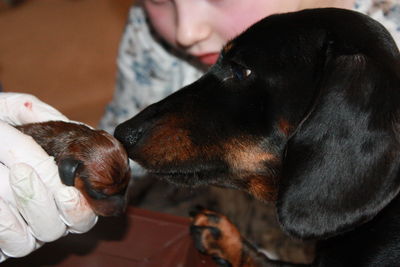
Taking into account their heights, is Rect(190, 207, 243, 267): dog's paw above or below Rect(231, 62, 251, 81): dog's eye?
below

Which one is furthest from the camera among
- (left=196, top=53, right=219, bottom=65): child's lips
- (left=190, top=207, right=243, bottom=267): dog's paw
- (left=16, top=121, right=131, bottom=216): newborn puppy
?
(left=196, top=53, right=219, bottom=65): child's lips

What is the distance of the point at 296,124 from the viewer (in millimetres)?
1231

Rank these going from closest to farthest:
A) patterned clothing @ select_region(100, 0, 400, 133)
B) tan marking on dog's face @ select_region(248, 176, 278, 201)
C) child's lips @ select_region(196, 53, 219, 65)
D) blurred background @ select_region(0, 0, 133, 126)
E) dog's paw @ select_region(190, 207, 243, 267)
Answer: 1. tan marking on dog's face @ select_region(248, 176, 278, 201)
2. dog's paw @ select_region(190, 207, 243, 267)
3. child's lips @ select_region(196, 53, 219, 65)
4. patterned clothing @ select_region(100, 0, 400, 133)
5. blurred background @ select_region(0, 0, 133, 126)

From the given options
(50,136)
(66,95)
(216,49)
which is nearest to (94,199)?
(50,136)

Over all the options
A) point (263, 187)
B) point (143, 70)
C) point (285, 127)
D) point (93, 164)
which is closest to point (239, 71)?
point (285, 127)

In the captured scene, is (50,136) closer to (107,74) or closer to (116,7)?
(107,74)

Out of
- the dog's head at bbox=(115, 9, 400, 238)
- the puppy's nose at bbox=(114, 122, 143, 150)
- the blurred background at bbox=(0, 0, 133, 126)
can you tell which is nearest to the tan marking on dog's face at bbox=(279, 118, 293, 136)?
the dog's head at bbox=(115, 9, 400, 238)

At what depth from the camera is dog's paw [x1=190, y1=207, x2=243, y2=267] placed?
1562mm

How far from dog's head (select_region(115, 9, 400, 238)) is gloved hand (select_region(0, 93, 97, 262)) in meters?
0.18

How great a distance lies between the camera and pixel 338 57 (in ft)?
3.82

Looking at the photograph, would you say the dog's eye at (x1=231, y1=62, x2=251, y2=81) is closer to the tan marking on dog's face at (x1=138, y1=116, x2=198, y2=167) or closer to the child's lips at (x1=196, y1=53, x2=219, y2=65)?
the tan marking on dog's face at (x1=138, y1=116, x2=198, y2=167)

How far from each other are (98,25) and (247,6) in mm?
2576

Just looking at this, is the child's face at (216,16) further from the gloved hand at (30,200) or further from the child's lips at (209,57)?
the gloved hand at (30,200)

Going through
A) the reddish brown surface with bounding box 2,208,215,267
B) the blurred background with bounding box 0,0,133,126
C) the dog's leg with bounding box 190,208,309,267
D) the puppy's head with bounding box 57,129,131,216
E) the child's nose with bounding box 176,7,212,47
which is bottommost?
the blurred background with bounding box 0,0,133,126
